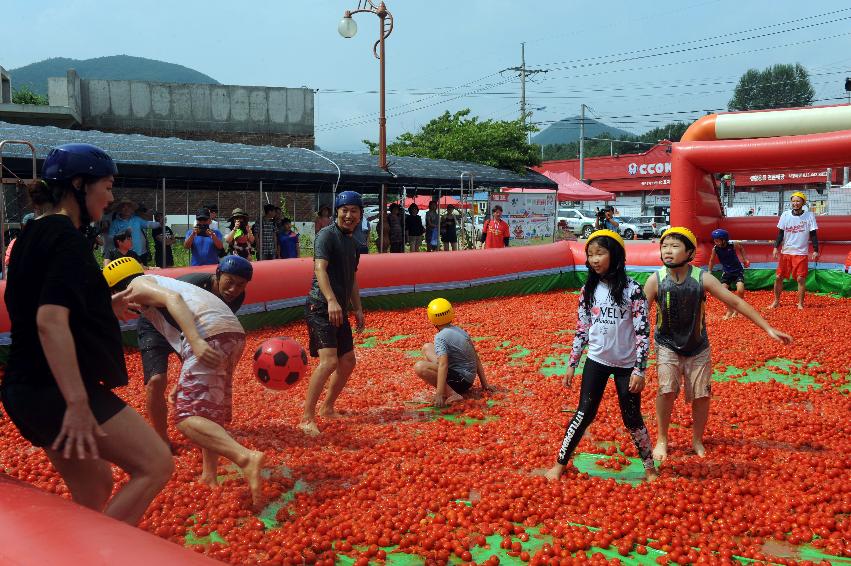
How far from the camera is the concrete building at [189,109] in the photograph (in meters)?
33.1

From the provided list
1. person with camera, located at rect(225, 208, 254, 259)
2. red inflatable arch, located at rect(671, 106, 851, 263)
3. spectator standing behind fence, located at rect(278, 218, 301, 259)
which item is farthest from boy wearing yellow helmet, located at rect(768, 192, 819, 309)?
person with camera, located at rect(225, 208, 254, 259)

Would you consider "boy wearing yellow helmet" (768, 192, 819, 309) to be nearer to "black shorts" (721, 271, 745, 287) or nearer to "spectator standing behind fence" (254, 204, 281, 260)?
"black shorts" (721, 271, 745, 287)

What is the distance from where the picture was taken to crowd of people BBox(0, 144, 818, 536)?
281 centimetres

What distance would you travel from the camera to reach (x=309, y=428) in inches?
235

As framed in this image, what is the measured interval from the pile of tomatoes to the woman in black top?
1073 mm

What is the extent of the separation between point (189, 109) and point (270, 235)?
2250 centimetres

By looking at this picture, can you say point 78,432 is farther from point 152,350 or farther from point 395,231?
point 395,231

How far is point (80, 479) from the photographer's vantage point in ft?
10.1

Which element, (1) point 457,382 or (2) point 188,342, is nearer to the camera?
(2) point 188,342

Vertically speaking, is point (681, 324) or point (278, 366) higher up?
point (681, 324)

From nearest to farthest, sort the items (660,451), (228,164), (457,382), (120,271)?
1. (120,271)
2. (660,451)
3. (457,382)
4. (228,164)

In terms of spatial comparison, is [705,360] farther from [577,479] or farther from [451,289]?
[451,289]

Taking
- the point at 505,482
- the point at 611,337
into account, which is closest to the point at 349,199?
the point at 611,337

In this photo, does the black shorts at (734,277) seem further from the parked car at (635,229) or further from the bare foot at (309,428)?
the parked car at (635,229)
